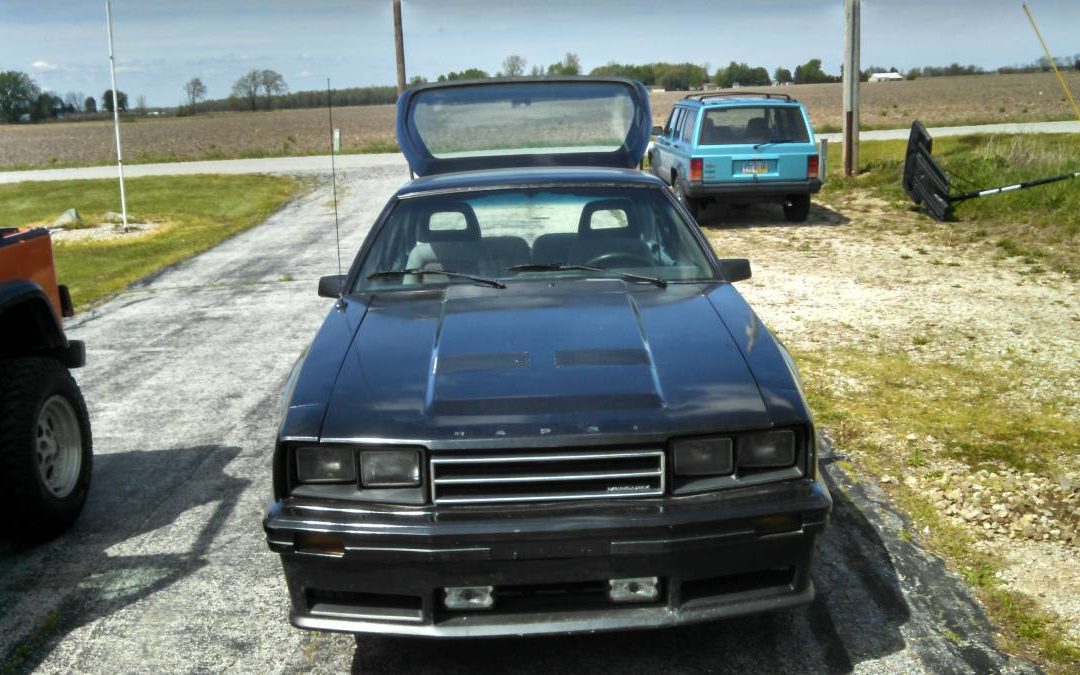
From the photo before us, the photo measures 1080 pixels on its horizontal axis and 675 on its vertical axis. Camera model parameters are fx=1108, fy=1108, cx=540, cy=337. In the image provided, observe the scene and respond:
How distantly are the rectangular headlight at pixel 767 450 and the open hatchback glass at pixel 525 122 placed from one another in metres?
4.70

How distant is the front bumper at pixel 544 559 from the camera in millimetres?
3250

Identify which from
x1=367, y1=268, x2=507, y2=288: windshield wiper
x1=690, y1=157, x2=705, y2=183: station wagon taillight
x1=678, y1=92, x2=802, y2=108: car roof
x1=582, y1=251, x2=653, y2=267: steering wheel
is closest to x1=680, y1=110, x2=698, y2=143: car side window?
x1=678, y1=92, x2=802, y2=108: car roof

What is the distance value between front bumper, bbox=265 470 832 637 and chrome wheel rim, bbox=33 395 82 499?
6.79 ft

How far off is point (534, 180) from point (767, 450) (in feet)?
7.44

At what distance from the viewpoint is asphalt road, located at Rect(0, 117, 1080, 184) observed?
28.7 m

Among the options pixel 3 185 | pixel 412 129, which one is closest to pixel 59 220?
pixel 3 185

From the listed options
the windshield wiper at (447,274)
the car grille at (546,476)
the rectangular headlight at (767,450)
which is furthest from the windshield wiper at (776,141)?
the car grille at (546,476)

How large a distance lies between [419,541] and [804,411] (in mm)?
1269

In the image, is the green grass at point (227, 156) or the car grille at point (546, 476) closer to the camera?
the car grille at point (546, 476)

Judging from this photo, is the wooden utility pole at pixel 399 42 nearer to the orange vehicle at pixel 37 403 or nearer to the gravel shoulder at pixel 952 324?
the gravel shoulder at pixel 952 324

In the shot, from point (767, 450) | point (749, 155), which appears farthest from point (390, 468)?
point (749, 155)

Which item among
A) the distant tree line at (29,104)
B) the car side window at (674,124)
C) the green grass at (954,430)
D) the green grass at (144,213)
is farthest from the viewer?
the distant tree line at (29,104)

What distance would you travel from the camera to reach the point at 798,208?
628 inches

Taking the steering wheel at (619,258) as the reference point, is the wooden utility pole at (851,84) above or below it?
above
